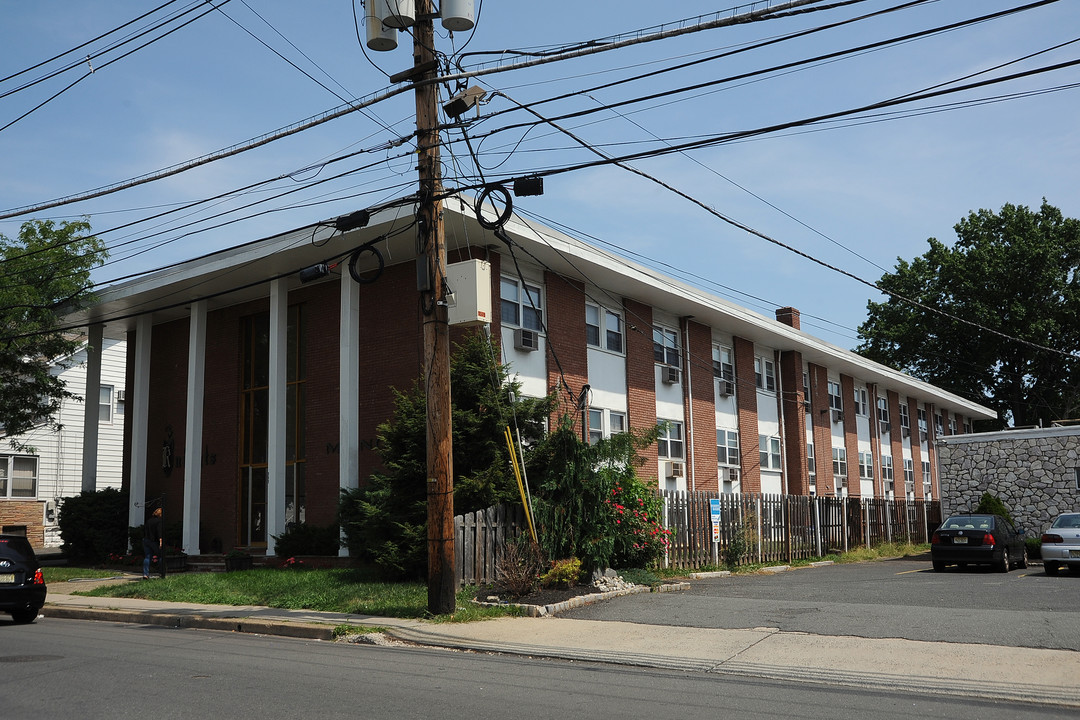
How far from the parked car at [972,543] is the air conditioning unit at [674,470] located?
22.6 feet

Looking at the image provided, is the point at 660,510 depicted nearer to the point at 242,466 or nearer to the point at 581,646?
the point at 581,646

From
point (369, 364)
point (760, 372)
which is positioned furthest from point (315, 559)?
point (760, 372)

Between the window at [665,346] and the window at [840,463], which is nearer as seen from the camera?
the window at [665,346]

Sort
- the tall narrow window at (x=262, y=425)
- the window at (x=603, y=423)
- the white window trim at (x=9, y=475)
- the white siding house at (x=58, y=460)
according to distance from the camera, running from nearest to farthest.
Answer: the tall narrow window at (x=262, y=425)
the window at (x=603, y=423)
the white window trim at (x=9, y=475)
the white siding house at (x=58, y=460)

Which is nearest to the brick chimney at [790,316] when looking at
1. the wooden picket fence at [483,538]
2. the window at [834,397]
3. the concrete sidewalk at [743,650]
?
the window at [834,397]

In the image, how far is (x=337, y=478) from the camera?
70.0 feet

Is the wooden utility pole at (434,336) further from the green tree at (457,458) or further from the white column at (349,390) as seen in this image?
the white column at (349,390)

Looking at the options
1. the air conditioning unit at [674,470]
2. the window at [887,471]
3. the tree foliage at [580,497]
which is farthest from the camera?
the window at [887,471]

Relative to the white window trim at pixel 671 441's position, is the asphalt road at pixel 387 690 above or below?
below

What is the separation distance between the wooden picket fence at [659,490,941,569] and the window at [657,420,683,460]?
2.89 m

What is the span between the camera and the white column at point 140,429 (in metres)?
24.5

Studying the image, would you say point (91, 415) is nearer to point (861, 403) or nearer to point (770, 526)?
point (770, 526)

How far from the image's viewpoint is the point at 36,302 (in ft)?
74.4

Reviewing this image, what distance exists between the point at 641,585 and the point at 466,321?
572cm
